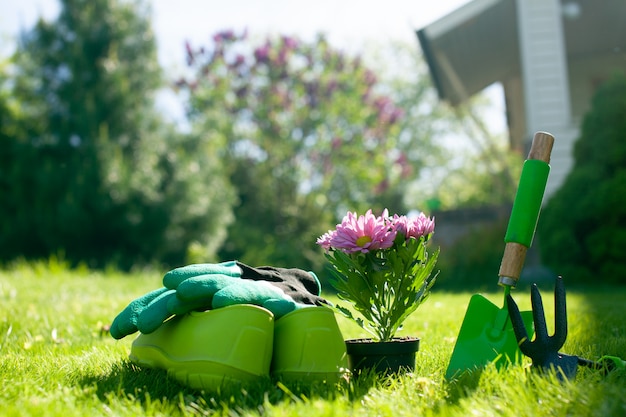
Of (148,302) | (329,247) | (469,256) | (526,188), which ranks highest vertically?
(526,188)

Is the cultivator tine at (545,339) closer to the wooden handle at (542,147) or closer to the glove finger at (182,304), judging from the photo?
the wooden handle at (542,147)

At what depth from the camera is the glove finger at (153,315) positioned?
183cm

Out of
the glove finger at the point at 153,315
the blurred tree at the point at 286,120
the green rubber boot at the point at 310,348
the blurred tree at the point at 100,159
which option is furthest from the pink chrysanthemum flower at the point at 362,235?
the blurred tree at the point at 286,120

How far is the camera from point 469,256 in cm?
752

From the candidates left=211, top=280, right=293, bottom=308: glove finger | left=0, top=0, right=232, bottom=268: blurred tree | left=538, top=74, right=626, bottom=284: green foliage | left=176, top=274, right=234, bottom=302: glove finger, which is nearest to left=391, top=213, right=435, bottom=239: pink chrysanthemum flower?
left=211, top=280, right=293, bottom=308: glove finger

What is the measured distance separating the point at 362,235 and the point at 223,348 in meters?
0.49

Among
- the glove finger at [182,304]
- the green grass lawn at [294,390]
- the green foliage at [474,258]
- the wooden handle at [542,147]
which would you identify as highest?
the wooden handle at [542,147]

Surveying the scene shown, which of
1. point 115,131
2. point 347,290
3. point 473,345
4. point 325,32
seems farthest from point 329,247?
point 325,32

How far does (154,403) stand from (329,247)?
0.68m

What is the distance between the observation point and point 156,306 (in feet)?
6.07

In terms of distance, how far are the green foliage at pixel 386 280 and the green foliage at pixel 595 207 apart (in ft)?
14.0

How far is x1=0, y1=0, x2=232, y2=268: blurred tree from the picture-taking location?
Result: 7.98 meters

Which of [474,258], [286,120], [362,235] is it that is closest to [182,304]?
[362,235]

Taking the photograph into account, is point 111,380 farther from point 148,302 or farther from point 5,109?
point 5,109
